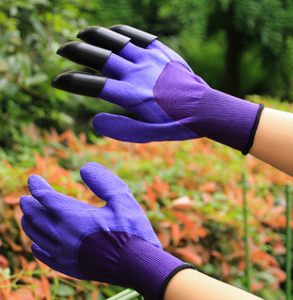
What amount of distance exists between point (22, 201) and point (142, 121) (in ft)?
1.09

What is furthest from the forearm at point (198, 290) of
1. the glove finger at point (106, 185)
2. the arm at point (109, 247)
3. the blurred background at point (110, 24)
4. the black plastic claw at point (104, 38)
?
the blurred background at point (110, 24)

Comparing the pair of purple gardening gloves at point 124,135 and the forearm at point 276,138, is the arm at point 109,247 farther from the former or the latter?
the forearm at point 276,138

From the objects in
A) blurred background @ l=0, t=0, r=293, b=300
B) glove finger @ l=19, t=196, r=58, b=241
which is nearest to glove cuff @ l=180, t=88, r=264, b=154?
glove finger @ l=19, t=196, r=58, b=241

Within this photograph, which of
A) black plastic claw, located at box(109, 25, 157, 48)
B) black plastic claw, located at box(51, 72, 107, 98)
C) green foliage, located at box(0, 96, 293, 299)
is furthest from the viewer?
green foliage, located at box(0, 96, 293, 299)

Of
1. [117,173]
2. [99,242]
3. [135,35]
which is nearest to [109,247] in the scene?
[99,242]

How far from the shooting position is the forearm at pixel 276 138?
2.49 feet

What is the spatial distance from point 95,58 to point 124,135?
0.19 metres

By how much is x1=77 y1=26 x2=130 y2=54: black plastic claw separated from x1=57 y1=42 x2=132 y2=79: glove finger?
0.12 feet

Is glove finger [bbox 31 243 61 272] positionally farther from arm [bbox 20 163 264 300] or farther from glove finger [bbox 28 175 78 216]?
glove finger [bbox 28 175 78 216]

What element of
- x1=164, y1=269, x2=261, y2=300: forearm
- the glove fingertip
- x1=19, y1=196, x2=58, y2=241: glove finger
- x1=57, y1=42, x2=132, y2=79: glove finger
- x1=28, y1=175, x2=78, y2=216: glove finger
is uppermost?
x1=57, y1=42, x2=132, y2=79: glove finger

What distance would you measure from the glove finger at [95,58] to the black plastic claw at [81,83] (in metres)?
0.04

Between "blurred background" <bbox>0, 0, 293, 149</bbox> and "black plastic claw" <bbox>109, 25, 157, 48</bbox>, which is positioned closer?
"black plastic claw" <bbox>109, 25, 157, 48</bbox>

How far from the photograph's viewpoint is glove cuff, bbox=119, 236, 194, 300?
2.12 feet

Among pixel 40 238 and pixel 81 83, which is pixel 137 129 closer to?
pixel 81 83
